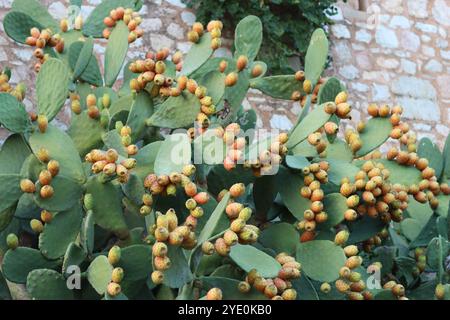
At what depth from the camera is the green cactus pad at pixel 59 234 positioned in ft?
5.23

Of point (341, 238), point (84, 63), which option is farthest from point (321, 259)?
point (84, 63)

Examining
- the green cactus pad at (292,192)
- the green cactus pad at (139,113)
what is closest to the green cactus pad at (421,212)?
the green cactus pad at (292,192)

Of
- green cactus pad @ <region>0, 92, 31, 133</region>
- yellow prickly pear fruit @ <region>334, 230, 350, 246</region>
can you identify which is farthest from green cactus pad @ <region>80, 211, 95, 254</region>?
yellow prickly pear fruit @ <region>334, 230, 350, 246</region>

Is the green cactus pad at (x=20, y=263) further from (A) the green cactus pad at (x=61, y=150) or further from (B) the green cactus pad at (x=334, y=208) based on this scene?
(B) the green cactus pad at (x=334, y=208)

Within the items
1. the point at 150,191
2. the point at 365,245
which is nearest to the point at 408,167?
the point at 365,245

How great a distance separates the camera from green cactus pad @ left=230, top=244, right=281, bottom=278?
146 cm

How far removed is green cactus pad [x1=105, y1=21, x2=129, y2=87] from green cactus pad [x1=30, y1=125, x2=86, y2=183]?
459mm

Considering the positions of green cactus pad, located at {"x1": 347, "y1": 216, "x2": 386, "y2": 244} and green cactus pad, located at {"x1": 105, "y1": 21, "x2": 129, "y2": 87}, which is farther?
green cactus pad, located at {"x1": 105, "y1": 21, "x2": 129, "y2": 87}

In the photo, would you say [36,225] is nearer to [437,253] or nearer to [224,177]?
[224,177]

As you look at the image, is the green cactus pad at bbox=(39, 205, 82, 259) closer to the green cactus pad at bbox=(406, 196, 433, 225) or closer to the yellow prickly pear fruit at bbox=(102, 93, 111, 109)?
the yellow prickly pear fruit at bbox=(102, 93, 111, 109)

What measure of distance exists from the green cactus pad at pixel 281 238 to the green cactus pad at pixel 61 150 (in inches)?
19.0

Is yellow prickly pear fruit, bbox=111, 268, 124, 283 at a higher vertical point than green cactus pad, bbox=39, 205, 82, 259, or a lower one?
higher

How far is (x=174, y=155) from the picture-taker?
61.6 inches

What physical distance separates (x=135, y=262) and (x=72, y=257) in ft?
0.48
